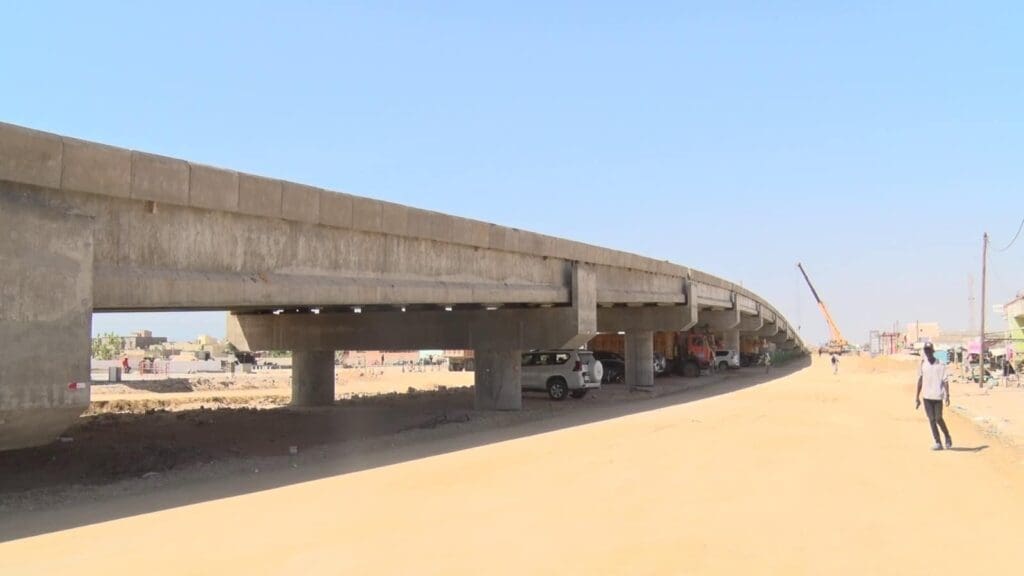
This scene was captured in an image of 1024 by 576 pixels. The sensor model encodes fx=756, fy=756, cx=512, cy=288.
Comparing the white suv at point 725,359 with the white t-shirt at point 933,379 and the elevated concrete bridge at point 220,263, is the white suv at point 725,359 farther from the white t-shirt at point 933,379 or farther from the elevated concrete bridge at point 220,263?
the white t-shirt at point 933,379

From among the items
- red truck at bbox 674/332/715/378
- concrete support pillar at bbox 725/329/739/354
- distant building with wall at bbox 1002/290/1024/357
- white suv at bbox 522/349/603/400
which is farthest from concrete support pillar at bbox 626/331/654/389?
distant building with wall at bbox 1002/290/1024/357

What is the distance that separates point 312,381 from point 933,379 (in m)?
22.9

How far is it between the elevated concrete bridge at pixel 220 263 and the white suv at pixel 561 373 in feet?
15.3

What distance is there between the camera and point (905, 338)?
159625mm

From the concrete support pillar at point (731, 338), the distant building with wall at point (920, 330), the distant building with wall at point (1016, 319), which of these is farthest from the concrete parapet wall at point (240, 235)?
the distant building with wall at point (920, 330)

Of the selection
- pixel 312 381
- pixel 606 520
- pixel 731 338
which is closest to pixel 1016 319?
pixel 731 338

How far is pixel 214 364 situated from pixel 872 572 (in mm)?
77163

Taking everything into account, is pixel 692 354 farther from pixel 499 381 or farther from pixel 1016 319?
pixel 1016 319

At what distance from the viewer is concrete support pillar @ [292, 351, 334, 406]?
29844mm

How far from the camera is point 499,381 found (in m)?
24.1

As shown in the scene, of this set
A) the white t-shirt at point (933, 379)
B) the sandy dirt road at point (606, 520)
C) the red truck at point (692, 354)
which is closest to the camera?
the sandy dirt road at point (606, 520)

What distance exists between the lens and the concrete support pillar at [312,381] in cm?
2984

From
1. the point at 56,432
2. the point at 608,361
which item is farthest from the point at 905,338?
the point at 56,432

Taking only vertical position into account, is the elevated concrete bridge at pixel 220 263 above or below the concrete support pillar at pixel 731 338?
above
